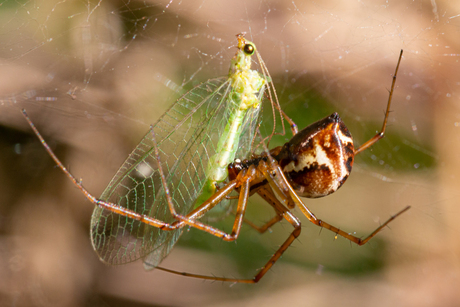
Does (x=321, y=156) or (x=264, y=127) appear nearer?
(x=321, y=156)

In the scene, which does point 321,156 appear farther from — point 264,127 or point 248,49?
point 248,49

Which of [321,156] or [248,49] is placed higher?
[248,49]

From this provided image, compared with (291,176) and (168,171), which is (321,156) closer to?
(291,176)

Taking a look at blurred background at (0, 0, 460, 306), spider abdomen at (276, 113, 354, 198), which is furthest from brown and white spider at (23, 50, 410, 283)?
blurred background at (0, 0, 460, 306)

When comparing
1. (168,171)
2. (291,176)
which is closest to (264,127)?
(291,176)

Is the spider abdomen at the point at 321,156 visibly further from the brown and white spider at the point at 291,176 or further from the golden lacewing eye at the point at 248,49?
the golden lacewing eye at the point at 248,49

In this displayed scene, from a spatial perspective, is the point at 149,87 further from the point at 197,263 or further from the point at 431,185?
the point at 431,185

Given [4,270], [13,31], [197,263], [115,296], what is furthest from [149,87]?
[4,270]

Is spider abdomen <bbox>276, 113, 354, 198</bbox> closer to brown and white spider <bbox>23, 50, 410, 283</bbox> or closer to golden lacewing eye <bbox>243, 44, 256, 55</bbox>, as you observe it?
brown and white spider <bbox>23, 50, 410, 283</bbox>

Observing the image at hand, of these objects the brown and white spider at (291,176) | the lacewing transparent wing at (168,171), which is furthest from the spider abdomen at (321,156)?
the lacewing transparent wing at (168,171)
